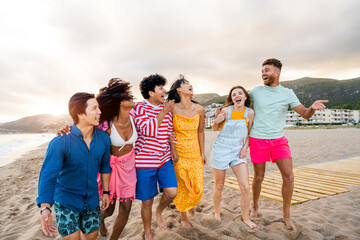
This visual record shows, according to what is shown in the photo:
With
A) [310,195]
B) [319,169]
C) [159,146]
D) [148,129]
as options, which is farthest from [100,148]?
[319,169]

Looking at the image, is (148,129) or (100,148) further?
(148,129)

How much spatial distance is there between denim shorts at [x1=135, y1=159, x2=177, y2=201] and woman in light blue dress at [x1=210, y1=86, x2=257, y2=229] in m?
0.91

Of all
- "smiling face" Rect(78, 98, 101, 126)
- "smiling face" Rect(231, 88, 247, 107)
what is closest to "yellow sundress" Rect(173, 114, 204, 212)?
"smiling face" Rect(231, 88, 247, 107)

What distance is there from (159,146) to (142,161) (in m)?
0.33

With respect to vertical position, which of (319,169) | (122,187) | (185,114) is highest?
(185,114)

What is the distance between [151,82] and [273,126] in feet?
7.10

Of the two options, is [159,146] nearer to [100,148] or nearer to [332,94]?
[100,148]

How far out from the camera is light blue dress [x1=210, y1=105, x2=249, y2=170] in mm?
3689

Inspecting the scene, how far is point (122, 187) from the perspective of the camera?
2.93 meters

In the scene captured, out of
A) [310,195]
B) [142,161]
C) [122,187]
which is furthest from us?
[310,195]

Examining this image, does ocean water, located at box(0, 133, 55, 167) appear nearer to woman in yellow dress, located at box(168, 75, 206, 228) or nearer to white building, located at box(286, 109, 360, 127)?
woman in yellow dress, located at box(168, 75, 206, 228)

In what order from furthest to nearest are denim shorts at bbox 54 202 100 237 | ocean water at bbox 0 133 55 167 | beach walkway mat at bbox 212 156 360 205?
ocean water at bbox 0 133 55 167, beach walkway mat at bbox 212 156 360 205, denim shorts at bbox 54 202 100 237

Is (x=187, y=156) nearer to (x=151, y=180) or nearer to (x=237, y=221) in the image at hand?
(x=151, y=180)

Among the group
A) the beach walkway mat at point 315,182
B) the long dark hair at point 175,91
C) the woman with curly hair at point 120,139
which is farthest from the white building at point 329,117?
the woman with curly hair at point 120,139
